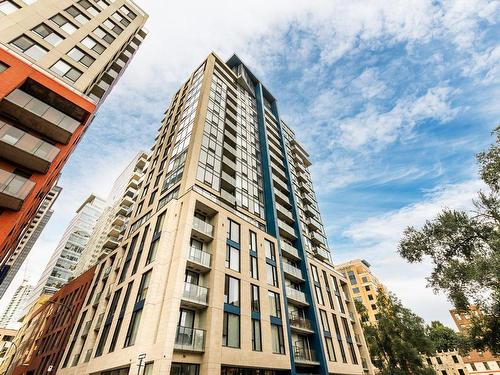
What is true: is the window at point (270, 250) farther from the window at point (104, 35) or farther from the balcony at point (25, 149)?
the window at point (104, 35)

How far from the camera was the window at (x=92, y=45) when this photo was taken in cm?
2594

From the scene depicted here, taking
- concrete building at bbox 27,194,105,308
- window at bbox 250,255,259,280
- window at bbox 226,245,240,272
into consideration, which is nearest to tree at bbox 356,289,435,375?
window at bbox 250,255,259,280

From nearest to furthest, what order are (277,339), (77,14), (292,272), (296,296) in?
(277,339), (77,14), (296,296), (292,272)

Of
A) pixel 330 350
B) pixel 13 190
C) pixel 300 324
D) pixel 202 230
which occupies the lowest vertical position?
pixel 330 350

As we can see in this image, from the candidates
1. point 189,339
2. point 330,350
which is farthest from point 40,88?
point 330,350

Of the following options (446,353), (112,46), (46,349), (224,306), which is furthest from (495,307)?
(446,353)

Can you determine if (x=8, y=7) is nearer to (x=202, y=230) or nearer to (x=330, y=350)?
(x=202, y=230)

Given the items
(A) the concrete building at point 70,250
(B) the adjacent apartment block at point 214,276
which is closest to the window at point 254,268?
(B) the adjacent apartment block at point 214,276

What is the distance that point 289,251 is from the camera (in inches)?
1248

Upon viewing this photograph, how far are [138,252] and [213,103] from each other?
22627mm

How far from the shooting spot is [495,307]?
1625cm

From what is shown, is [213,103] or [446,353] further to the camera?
[446,353]

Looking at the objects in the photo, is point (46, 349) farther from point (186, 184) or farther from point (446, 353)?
point (446, 353)

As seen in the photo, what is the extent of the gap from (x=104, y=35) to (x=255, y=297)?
107 ft
